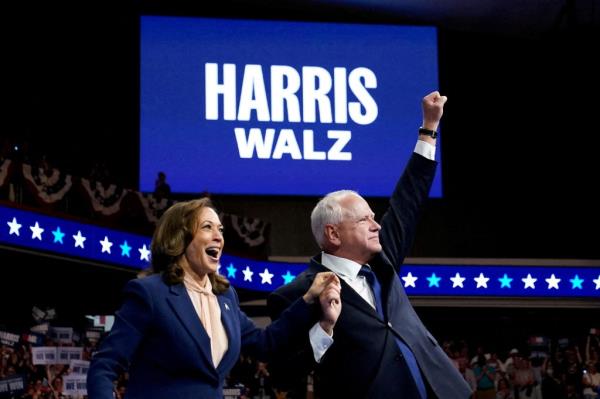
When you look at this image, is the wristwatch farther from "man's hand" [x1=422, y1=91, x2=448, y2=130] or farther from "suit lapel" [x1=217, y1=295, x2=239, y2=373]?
"suit lapel" [x1=217, y1=295, x2=239, y2=373]

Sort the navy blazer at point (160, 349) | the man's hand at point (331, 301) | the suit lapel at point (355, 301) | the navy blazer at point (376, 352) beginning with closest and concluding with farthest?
the navy blazer at point (160, 349) < the man's hand at point (331, 301) < the navy blazer at point (376, 352) < the suit lapel at point (355, 301)

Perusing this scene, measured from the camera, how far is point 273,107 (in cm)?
1518

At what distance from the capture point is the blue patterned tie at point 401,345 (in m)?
3.34


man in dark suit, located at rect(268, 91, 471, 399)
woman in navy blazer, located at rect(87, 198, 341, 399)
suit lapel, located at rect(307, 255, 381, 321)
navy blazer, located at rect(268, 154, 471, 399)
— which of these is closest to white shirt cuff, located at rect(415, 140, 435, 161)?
man in dark suit, located at rect(268, 91, 471, 399)

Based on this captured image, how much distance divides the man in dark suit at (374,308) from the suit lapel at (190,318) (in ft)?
1.44

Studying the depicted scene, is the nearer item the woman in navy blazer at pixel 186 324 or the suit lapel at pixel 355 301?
the woman in navy blazer at pixel 186 324

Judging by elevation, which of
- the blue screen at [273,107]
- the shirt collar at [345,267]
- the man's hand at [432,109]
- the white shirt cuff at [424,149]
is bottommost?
the shirt collar at [345,267]

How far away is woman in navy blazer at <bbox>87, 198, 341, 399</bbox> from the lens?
9.40 feet

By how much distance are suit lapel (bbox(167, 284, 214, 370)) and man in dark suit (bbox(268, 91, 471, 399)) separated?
0.44 meters

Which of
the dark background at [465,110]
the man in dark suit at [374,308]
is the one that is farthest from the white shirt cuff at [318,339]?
the dark background at [465,110]

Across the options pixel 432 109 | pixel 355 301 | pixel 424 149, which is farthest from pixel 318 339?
pixel 432 109

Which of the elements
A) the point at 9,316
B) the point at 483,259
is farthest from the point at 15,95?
the point at 483,259

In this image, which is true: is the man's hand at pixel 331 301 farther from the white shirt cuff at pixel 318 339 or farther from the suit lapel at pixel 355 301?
the suit lapel at pixel 355 301

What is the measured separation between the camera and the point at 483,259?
14.8 metres
